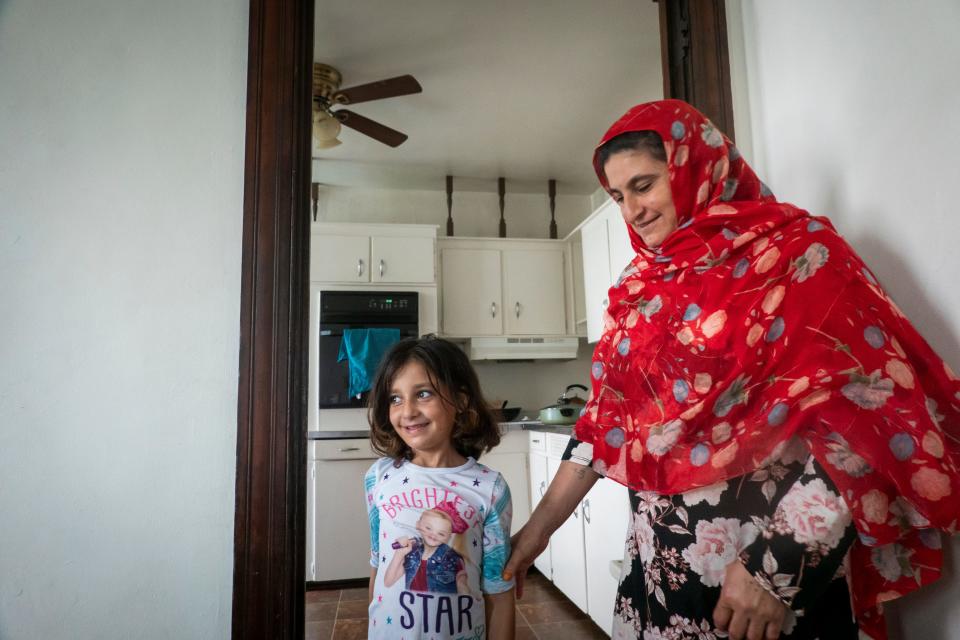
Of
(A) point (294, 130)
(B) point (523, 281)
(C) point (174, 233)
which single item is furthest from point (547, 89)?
(C) point (174, 233)

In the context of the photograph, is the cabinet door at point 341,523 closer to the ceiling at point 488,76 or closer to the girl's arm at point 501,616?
the ceiling at point 488,76

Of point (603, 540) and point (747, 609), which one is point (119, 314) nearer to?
point (747, 609)

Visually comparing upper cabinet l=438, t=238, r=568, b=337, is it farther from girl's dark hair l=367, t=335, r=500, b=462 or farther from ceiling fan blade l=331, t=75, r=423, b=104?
girl's dark hair l=367, t=335, r=500, b=462

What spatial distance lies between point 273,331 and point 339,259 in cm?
273

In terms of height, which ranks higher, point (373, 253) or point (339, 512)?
point (373, 253)

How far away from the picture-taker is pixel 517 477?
3.62 m

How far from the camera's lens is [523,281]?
433 centimetres

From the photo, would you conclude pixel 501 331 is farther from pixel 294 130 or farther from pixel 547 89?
pixel 294 130

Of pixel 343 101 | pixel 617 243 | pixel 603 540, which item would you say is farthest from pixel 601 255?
pixel 603 540

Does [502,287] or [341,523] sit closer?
[341,523]

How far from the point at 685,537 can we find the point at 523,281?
3486 mm

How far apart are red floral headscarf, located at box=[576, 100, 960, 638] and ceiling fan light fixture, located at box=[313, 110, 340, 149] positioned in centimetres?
A: 228

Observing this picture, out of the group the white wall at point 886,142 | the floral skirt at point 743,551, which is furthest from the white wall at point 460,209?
the floral skirt at point 743,551

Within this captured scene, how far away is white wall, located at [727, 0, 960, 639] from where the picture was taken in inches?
37.1
